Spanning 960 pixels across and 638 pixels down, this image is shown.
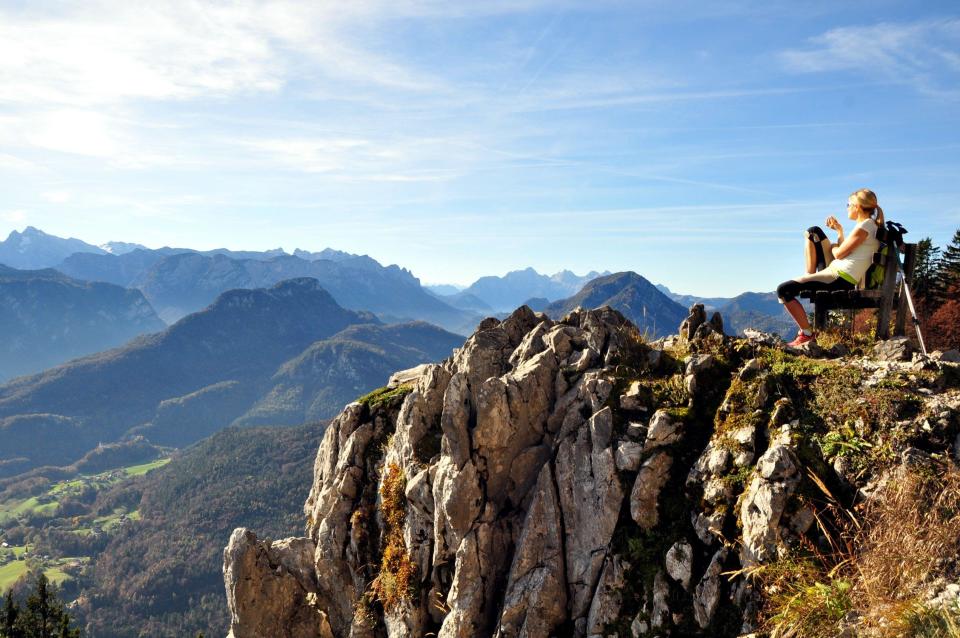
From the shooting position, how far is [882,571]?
8.52m

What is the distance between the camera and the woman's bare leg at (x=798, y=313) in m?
15.7

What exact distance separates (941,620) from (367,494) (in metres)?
14.9

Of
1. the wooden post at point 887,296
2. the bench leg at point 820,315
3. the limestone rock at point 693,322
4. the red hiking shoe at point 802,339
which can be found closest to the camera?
the wooden post at point 887,296

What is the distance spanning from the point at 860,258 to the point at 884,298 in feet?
4.59

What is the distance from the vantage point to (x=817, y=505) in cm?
1056

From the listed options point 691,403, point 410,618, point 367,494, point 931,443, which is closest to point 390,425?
point 367,494

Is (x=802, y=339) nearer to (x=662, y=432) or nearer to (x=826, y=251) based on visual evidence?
(x=826, y=251)

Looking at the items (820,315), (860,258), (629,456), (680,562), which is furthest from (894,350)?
(680,562)

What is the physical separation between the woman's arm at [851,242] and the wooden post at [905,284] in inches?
58.9

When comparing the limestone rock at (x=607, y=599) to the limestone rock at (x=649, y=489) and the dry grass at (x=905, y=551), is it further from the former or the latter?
the dry grass at (x=905, y=551)

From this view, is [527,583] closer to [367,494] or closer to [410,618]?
[410,618]

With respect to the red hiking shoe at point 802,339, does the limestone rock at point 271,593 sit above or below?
below

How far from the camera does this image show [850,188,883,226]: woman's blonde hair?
48.1ft

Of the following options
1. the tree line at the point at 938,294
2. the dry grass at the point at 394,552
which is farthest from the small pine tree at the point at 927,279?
the dry grass at the point at 394,552
